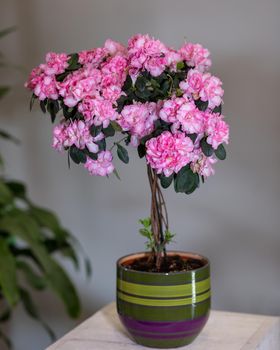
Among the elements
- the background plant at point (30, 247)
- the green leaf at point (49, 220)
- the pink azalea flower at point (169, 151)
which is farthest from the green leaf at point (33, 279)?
the pink azalea flower at point (169, 151)

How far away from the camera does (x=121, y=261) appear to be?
4.74 feet

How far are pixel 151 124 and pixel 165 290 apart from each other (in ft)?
1.11

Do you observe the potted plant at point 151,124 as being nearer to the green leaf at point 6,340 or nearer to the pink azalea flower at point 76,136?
the pink azalea flower at point 76,136

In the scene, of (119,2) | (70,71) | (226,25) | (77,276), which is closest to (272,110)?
(226,25)

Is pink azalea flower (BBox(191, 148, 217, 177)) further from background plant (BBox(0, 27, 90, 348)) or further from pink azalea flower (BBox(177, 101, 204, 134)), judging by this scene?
background plant (BBox(0, 27, 90, 348))

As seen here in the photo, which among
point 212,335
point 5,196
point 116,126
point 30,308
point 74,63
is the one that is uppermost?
point 74,63

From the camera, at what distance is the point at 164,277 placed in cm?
132

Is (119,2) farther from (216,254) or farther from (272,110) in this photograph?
(216,254)

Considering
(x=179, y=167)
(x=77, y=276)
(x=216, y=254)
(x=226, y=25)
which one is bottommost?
(x=77, y=276)

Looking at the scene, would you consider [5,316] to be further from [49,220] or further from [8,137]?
[8,137]

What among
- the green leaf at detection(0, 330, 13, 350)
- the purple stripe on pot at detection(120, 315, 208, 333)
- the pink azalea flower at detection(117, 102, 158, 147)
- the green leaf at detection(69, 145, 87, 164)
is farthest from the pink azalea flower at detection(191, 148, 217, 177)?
the green leaf at detection(0, 330, 13, 350)

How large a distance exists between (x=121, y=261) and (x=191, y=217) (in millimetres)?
567

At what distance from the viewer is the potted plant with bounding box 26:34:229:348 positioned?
1.23 m

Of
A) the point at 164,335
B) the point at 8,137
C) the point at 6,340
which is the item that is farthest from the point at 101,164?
the point at 6,340
